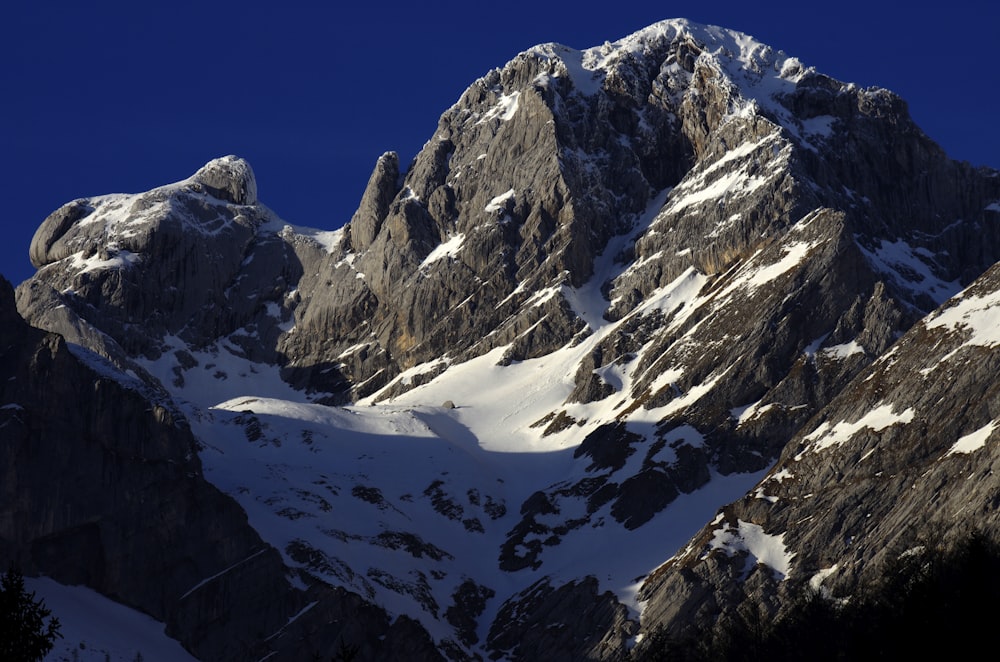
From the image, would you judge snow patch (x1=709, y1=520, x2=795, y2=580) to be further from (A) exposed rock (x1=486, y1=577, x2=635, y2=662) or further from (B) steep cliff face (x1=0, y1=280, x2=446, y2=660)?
(B) steep cliff face (x1=0, y1=280, x2=446, y2=660)

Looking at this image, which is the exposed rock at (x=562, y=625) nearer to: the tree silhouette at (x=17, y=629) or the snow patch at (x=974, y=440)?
the snow patch at (x=974, y=440)

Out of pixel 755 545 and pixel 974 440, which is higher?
pixel 755 545

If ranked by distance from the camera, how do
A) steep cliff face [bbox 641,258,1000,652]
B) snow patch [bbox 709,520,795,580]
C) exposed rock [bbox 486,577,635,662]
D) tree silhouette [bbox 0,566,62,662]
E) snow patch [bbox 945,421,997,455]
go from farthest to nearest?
exposed rock [bbox 486,577,635,662]
snow patch [bbox 709,520,795,580]
snow patch [bbox 945,421,997,455]
steep cliff face [bbox 641,258,1000,652]
tree silhouette [bbox 0,566,62,662]

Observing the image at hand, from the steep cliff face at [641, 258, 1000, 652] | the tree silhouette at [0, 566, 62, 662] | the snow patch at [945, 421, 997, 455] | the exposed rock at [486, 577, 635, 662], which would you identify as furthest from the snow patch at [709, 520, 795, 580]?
the tree silhouette at [0, 566, 62, 662]

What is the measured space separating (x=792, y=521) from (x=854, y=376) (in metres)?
33.6

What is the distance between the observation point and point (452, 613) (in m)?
175

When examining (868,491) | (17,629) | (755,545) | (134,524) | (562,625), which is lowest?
(868,491)

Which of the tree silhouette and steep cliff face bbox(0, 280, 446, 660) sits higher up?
steep cliff face bbox(0, 280, 446, 660)

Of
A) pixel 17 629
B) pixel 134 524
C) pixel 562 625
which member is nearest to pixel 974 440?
pixel 562 625

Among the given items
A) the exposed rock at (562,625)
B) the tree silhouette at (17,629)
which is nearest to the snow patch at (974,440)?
the exposed rock at (562,625)

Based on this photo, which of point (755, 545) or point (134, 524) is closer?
point (755, 545)

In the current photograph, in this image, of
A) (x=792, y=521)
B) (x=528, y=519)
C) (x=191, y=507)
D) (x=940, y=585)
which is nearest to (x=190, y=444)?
(x=191, y=507)

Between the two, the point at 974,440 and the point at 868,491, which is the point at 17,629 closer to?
the point at 868,491

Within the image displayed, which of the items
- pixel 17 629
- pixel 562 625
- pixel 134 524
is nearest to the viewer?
pixel 17 629
